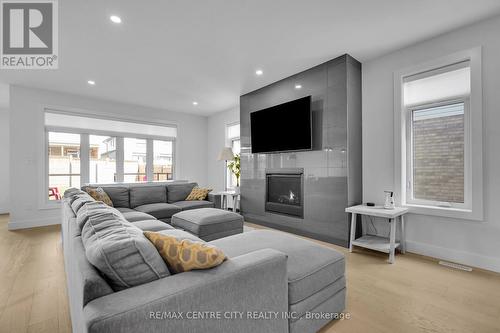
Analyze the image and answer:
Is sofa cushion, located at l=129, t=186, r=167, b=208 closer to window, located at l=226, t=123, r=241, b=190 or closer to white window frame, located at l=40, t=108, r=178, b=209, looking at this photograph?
white window frame, located at l=40, t=108, r=178, b=209

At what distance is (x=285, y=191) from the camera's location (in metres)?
4.19

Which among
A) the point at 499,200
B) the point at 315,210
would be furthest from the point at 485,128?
the point at 315,210

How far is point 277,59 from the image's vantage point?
3.44 metres

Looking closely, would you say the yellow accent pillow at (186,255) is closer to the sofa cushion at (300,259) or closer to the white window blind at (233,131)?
the sofa cushion at (300,259)

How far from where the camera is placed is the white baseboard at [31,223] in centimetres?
435

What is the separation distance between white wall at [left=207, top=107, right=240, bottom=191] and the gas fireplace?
2.10 meters

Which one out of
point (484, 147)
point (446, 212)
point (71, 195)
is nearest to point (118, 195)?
point (71, 195)

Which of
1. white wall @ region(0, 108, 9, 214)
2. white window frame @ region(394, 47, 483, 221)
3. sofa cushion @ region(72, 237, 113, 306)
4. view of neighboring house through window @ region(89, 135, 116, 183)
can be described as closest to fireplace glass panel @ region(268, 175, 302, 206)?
white window frame @ region(394, 47, 483, 221)

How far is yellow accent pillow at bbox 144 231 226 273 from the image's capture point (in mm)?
1047

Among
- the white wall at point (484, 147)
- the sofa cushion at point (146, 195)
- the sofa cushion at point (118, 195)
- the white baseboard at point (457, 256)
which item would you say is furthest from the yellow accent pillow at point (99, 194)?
the white baseboard at point (457, 256)

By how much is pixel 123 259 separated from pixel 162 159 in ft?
18.8

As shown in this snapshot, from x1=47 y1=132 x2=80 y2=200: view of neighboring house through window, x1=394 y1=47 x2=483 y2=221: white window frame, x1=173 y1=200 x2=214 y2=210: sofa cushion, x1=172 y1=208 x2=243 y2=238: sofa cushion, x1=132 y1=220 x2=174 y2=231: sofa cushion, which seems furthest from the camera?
x1=47 y1=132 x2=80 y2=200: view of neighboring house through window

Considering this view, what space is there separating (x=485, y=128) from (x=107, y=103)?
20.9 feet

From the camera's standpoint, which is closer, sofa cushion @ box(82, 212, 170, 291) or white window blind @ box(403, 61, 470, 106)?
sofa cushion @ box(82, 212, 170, 291)
